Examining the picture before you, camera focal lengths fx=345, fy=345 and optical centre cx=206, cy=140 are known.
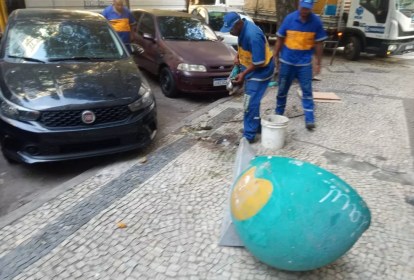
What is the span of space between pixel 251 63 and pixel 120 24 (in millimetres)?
3907

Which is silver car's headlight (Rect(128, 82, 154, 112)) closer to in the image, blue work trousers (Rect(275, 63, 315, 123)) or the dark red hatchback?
blue work trousers (Rect(275, 63, 315, 123))

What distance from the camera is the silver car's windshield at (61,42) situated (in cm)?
446

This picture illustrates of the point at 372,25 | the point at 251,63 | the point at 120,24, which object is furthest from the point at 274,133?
the point at 372,25

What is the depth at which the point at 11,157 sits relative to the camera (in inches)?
147

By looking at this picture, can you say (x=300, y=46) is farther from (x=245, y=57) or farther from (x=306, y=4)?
(x=245, y=57)

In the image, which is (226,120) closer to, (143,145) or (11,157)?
(143,145)

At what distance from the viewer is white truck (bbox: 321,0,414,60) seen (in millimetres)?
9984

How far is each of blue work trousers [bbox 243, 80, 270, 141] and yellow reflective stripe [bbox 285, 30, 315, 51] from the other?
2.39 ft

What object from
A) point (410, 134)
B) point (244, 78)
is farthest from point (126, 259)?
point (410, 134)

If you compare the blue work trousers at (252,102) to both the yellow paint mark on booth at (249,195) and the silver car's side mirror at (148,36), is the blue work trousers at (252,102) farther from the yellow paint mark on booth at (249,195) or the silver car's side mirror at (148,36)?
the silver car's side mirror at (148,36)

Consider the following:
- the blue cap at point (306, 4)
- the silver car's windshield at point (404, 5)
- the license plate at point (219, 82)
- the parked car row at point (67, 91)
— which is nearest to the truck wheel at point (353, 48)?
the silver car's windshield at point (404, 5)

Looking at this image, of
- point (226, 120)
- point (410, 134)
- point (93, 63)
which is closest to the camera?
point (93, 63)

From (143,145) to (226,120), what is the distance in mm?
1773

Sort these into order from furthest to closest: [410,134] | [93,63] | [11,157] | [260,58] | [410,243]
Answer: [410,134] → [93,63] → [260,58] → [11,157] → [410,243]
